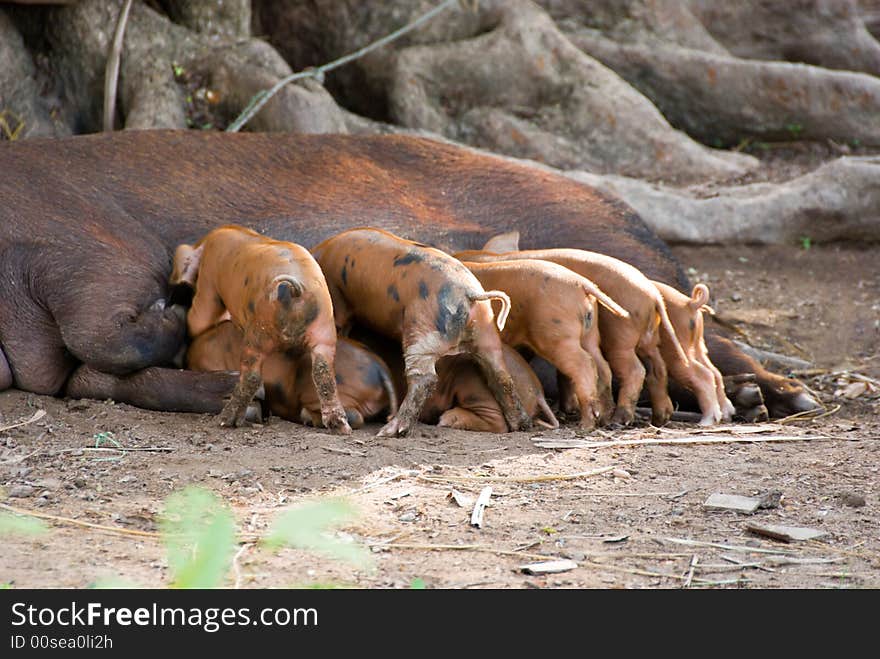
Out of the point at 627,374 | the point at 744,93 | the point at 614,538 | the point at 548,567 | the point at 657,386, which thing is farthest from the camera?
the point at 744,93

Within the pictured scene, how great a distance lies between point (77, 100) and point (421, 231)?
244 centimetres

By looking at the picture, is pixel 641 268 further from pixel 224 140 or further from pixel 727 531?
pixel 727 531

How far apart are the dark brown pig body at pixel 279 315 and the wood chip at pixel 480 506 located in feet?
2.95

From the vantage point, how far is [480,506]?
3.35m

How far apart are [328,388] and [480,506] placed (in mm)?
1055

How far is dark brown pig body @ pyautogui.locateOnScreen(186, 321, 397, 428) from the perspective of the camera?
4.51 meters

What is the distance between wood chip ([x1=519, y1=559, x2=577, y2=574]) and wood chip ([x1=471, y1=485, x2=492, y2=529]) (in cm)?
33

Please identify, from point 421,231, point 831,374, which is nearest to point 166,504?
point 421,231

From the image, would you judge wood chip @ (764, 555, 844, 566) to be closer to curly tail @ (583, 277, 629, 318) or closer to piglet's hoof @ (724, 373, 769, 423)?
curly tail @ (583, 277, 629, 318)

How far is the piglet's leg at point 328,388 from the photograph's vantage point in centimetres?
421

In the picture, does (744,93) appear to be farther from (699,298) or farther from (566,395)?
(566,395)

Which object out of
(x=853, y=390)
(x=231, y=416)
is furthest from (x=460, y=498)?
(x=853, y=390)

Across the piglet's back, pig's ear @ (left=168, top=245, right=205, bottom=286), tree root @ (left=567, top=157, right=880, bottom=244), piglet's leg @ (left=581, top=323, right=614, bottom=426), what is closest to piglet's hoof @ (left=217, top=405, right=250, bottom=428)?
the piglet's back

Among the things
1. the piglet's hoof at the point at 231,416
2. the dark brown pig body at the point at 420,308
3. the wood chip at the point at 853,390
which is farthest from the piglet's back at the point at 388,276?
the wood chip at the point at 853,390
